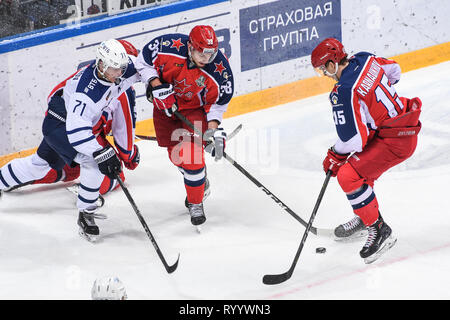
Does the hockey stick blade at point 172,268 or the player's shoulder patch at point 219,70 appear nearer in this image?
the hockey stick blade at point 172,268

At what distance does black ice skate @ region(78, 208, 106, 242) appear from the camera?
4609 mm

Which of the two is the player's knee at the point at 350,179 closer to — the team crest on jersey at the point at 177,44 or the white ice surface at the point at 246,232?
the white ice surface at the point at 246,232

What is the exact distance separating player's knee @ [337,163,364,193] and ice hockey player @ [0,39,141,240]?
114 cm

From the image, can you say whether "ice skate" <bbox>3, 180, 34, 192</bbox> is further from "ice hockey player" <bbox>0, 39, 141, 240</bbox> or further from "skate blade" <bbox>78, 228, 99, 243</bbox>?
"skate blade" <bbox>78, 228, 99, 243</bbox>

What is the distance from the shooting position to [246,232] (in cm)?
472

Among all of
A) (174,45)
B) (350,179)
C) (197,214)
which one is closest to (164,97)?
(174,45)

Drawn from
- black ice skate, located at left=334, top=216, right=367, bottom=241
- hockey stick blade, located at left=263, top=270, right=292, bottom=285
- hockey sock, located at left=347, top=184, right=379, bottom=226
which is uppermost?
hockey sock, located at left=347, top=184, right=379, bottom=226

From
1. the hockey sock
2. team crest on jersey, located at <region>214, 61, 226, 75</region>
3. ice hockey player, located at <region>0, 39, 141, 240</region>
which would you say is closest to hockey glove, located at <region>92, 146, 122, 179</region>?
ice hockey player, located at <region>0, 39, 141, 240</region>

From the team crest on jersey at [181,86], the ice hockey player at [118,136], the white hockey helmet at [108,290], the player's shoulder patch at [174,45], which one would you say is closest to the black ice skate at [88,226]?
the ice hockey player at [118,136]

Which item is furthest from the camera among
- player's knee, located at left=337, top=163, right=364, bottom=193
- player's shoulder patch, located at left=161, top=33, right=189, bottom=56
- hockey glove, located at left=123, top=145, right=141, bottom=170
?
hockey glove, located at left=123, top=145, right=141, bottom=170

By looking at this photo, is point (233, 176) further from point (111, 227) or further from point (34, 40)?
point (34, 40)

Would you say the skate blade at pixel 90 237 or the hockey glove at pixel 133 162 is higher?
the hockey glove at pixel 133 162

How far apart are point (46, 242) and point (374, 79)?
194 centimetres

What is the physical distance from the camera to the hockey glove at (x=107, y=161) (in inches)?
172
